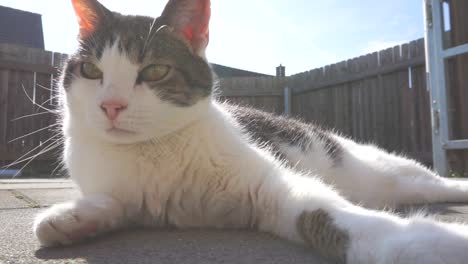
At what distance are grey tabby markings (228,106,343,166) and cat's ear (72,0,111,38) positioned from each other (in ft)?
2.62

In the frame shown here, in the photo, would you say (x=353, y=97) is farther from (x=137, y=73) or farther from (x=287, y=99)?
(x=137, y=73)

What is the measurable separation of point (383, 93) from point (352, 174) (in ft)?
12.2

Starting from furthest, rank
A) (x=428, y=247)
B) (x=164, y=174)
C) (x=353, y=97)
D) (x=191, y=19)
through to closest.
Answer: (x=353, y=97)
(x=191, y=19)
(x=164, y=174)
(x=428, y=247)

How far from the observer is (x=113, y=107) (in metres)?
1.39

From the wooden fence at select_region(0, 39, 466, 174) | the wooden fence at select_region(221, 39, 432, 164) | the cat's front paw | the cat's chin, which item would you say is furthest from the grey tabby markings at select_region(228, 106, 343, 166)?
the wooden fence at select_region(221, 39, 432, 164)

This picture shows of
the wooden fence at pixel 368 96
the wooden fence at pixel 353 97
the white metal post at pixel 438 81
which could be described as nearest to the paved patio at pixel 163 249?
the white metal post at pixel 438 81

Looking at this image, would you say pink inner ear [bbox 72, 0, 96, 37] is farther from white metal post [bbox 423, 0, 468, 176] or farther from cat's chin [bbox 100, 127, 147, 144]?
white metal post [bbox 423, 0, 468, 176]

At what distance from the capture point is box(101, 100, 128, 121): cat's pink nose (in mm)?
1386

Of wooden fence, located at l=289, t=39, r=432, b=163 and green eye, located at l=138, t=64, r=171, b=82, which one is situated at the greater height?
wooden fence, located at l=289, t=39, r=432, b=163

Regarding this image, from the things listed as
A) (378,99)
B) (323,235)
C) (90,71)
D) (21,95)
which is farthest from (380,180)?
(21,95)

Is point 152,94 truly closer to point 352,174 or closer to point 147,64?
point 147,64

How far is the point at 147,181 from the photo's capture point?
4.87 feet

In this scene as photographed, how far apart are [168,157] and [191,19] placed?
0.63m

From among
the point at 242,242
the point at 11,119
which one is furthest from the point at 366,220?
the point at 11,119
